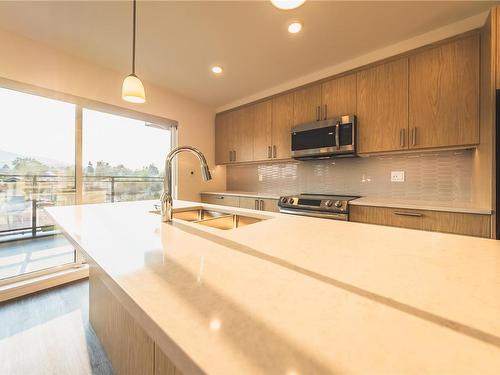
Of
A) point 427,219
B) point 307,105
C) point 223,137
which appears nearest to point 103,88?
point 223,137

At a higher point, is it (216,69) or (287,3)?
(216,69)

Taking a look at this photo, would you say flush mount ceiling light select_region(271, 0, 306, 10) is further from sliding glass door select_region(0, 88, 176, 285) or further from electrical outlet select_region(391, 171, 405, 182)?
sliding glass door select_region(0, 88, 176, 285)

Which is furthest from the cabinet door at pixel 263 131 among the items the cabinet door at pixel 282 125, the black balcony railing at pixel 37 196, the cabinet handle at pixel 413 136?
the black balcony railing at pixel 37 196

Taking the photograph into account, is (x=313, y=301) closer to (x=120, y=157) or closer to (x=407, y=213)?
(x=407, y=213)

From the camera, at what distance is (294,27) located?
193cm

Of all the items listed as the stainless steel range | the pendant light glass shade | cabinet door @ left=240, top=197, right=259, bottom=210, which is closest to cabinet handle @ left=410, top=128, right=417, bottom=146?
the stainless steel range

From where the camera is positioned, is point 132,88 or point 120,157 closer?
point 132,88

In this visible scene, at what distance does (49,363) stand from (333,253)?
A: 1.81 m

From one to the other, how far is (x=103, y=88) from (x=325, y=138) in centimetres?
260

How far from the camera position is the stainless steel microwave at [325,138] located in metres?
2.38

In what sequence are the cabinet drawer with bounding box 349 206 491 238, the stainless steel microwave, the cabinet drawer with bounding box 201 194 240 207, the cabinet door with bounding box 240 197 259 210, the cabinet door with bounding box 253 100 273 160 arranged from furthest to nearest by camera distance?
1. the cabinet drawer with bounding box 201 194 240 207
2. the cabinet door with bounding box 253 100 273 160
3. the cabinet door with bounding box 240 197 259 210
4. the stainless steel microwave
5. the cabinet drawer with bounding box 349 206 491 238

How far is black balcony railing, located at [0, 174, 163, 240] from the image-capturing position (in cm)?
220

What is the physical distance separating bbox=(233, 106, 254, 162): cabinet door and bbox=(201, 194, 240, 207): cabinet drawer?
64 centimetres

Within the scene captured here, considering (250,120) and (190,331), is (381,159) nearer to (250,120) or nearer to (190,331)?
(250,120)
